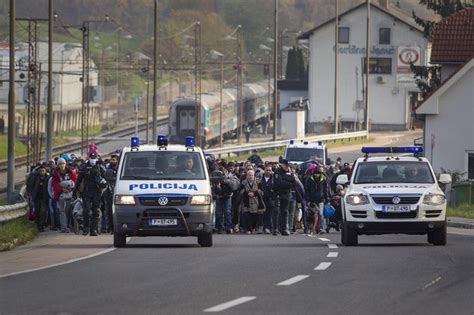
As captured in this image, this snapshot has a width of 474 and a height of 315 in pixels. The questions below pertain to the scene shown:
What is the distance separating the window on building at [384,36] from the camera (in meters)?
123

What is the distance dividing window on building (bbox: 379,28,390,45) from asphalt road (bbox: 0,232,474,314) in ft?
327

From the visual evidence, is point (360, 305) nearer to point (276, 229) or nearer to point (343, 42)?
point (276, 229)

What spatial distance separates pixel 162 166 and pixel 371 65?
99.1m

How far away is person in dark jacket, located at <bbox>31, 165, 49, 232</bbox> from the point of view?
108ft

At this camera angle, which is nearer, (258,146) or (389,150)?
(389,150)

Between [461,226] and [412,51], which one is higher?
[412,51]

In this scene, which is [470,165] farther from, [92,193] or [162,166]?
[162,166]

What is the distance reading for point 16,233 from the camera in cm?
2894

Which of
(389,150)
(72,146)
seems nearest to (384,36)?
(72,146)

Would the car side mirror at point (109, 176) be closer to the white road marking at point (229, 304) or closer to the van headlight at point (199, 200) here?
the van headlight at point (199, 200)

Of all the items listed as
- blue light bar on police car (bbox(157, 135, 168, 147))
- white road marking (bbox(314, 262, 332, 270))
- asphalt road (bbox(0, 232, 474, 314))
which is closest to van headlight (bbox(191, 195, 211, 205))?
asphalt road (bbox(0, 232, 474, 314))

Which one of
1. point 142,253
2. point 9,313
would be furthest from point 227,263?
point 9,313

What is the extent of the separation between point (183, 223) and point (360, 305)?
433 inches

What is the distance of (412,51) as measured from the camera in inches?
4793
